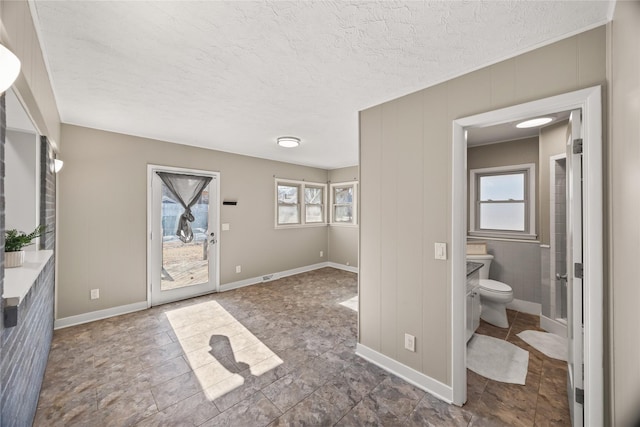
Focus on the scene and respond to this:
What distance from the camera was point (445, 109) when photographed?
197 cm

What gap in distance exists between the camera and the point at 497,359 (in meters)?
2.45

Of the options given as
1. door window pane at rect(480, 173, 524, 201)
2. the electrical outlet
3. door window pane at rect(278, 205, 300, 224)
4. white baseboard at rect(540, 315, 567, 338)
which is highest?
door window pane at rect(480, 173, 524, 201)

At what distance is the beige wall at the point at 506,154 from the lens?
3668mm

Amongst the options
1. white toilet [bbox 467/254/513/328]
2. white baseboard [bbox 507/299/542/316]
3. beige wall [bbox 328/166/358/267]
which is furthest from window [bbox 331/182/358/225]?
white baseboard [bbox 507/299/542/316]

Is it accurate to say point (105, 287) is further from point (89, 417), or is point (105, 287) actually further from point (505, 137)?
point (505, 137)


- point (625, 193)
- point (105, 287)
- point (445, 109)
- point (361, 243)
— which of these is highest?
point (445, 109)

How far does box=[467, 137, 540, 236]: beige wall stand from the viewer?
367 cm

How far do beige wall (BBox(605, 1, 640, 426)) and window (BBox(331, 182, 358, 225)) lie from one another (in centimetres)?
465

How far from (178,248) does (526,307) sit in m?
5.25

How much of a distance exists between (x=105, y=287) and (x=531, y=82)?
4.91 m

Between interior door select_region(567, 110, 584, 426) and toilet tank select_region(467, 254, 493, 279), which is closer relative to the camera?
interior door select_region(567, 110, 584, 426)

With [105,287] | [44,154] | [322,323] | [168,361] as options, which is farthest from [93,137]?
[322,323]

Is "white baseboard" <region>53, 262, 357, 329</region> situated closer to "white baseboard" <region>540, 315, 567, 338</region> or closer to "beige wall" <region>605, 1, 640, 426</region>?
"white baseboard" <region>540, 315, 567, 338</region>

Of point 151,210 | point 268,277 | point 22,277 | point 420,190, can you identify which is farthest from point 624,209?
point 268,277
